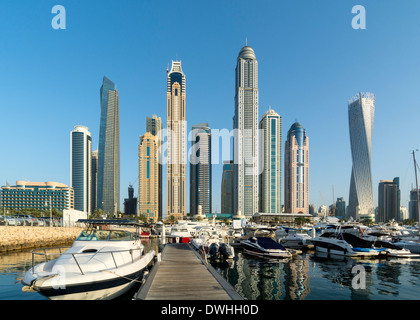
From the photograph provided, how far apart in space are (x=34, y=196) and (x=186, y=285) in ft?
702

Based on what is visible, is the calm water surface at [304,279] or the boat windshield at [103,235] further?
the calm water surface at [304,279]

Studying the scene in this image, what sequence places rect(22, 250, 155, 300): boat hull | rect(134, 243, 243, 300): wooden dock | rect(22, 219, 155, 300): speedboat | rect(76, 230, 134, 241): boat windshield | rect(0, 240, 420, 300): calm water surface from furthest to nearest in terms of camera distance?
rect(0, 240, 420, 300): calm water surface < rect(76, 230, 134, 241): boat windshield < rect(134, 243, 243, 300): wooden dock < rect(22, 219, 155, 300): speedboat < rect(22, 250, 155, 300): boat hull

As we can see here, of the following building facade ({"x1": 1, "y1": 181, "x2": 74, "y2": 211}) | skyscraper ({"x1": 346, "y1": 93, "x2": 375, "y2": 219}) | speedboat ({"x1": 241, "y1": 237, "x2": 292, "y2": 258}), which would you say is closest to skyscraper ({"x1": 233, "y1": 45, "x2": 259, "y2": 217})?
skyscraper ({"x1": 346, "y1": 93, "x2": 375, "y2": 219})

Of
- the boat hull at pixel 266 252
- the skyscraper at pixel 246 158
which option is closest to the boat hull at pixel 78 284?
the boat hull at pixel 266 252

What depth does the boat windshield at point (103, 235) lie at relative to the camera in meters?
15.0

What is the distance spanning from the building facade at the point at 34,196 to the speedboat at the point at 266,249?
189262 millimetres

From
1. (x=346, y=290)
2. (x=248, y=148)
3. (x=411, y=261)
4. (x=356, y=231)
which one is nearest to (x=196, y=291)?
(x=346, y=290)

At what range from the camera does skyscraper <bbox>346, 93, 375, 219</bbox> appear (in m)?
174

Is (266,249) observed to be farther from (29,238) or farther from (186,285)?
(29,238)

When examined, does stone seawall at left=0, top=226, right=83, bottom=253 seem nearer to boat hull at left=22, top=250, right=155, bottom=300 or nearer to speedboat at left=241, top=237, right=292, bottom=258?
boat hull at left=22, top=250, right=155, bottom=300

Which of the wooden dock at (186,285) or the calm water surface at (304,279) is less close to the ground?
the wooden dock at (186,285)

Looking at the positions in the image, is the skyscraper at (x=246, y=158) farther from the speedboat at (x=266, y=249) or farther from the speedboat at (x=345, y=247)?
the speedboat at (x=266, y=249)

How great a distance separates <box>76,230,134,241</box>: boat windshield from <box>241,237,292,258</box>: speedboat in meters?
17.0
